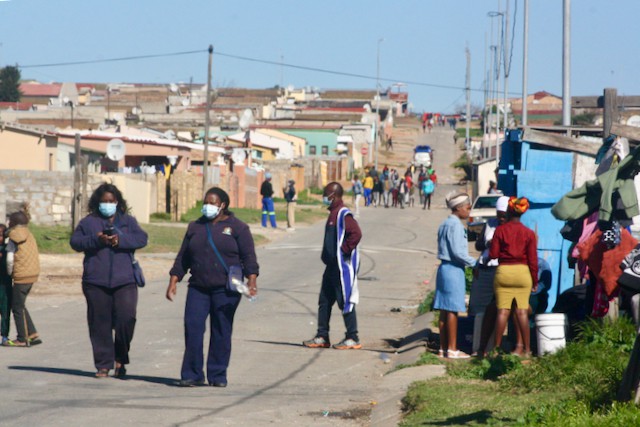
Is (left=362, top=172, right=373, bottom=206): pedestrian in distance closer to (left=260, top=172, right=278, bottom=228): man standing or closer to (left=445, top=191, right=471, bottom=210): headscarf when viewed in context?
(left=260, top=172, right=278, bottom=228): man standing

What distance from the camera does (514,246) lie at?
10.9m

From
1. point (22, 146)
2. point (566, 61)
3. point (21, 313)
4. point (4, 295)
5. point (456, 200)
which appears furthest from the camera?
point (22, 146)

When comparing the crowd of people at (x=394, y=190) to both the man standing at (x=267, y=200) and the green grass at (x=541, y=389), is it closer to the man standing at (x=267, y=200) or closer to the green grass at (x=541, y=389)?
the man standing at (x=267, y=200)

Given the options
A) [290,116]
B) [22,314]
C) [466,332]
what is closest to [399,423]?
[466,332]

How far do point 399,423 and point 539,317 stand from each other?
253cm

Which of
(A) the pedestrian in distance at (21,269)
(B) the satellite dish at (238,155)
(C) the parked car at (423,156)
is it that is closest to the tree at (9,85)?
(C) the parked car at (423,156)

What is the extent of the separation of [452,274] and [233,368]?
2.54m

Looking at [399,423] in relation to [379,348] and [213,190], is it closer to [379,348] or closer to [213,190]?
[213,190]

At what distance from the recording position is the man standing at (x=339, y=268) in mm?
12789


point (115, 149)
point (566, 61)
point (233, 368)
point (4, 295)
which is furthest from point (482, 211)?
point (233, 368)

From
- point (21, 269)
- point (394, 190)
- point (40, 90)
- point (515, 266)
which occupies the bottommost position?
point (394, 190)

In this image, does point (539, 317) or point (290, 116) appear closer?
point (539, 317)

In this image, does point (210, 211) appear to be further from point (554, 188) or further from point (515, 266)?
point (554, 188)

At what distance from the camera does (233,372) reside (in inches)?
447
